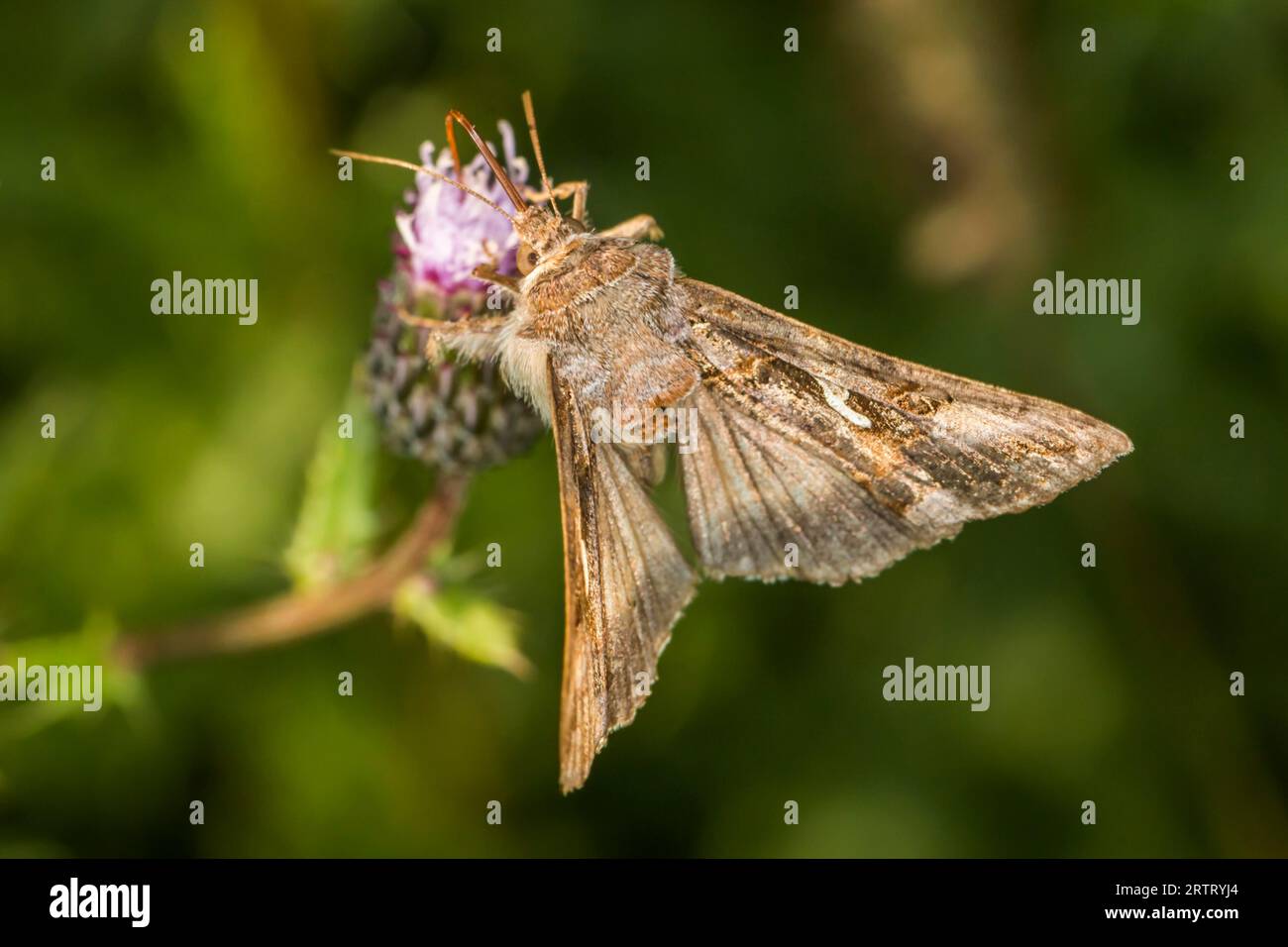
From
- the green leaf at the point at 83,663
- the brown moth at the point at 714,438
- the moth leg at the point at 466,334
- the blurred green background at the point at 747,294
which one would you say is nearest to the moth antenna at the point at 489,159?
the brown moth at the point at 714,438

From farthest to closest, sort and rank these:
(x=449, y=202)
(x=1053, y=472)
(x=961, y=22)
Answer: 1. (x=961, y=22)
2. (x=449, y=202)
3. (x=1053, y=472)

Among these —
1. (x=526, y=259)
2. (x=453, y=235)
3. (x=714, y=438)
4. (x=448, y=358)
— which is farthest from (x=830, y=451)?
(x=453, y=235)

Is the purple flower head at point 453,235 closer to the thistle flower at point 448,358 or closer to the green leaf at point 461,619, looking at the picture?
the thistle flower at point 448,358

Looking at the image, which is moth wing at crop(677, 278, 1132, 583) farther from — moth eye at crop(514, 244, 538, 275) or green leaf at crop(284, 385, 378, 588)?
green leaf at crop(284, 385, 378, 588)

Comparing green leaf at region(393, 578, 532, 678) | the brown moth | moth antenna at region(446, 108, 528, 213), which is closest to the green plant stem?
green leaf at region(393, 578, 532, 678)

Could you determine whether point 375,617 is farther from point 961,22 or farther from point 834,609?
point 961,22
